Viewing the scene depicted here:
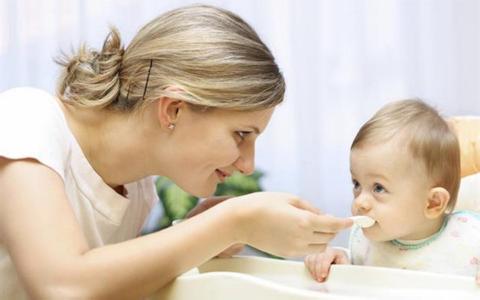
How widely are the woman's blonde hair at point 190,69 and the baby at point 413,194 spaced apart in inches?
7.5

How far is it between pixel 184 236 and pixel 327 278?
246mm

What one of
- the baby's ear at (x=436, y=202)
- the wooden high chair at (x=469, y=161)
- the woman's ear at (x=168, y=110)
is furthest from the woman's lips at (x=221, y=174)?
the wooden high chair at (x=469, y=161)

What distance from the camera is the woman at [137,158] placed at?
0.98 meters

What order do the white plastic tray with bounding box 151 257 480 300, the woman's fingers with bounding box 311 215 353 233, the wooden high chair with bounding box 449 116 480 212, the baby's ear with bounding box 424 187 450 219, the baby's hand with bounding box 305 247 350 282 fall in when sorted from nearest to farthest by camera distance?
the white plastic tray with bounding box 151 257 480 300 → the woman's fingers with bounding box 311 215 353 233 → the baby's hand with bounding box 305 247 350 282 → the baby's ear with bounding box 424 187 450 219 → the wooden high chair with bounding box 449 116 480 212

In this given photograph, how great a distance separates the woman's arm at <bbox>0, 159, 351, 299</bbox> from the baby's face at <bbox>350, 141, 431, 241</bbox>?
0.20 metres

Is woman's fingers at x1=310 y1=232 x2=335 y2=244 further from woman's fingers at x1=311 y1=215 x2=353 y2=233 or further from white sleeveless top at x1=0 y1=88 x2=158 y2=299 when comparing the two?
white sleeveless top at x1=0 y1=88 x2=158 y2=299

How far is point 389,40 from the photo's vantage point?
2469 millimetres

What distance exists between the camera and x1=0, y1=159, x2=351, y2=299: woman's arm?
0.96m

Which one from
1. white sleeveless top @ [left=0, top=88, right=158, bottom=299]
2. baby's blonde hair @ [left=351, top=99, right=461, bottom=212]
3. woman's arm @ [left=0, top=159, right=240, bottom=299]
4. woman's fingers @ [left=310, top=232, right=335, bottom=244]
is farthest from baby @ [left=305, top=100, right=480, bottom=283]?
white sleeveless top @ [left=0, top=88, right=158, bottom=299]

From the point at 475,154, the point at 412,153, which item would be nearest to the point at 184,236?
the point at 412,153

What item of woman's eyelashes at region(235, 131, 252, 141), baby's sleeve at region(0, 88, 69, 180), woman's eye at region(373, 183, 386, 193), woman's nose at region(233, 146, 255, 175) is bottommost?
woman's eye at region(373, 183, 386, 193)

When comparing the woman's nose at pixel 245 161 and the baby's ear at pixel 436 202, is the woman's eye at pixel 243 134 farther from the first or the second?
the baby's ear at pixel 436 202

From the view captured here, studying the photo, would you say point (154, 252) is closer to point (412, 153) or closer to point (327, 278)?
point (327, 278)

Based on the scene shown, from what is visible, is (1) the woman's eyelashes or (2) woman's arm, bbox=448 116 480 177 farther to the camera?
(2) woman's arm, bbox=448 116 480 177
